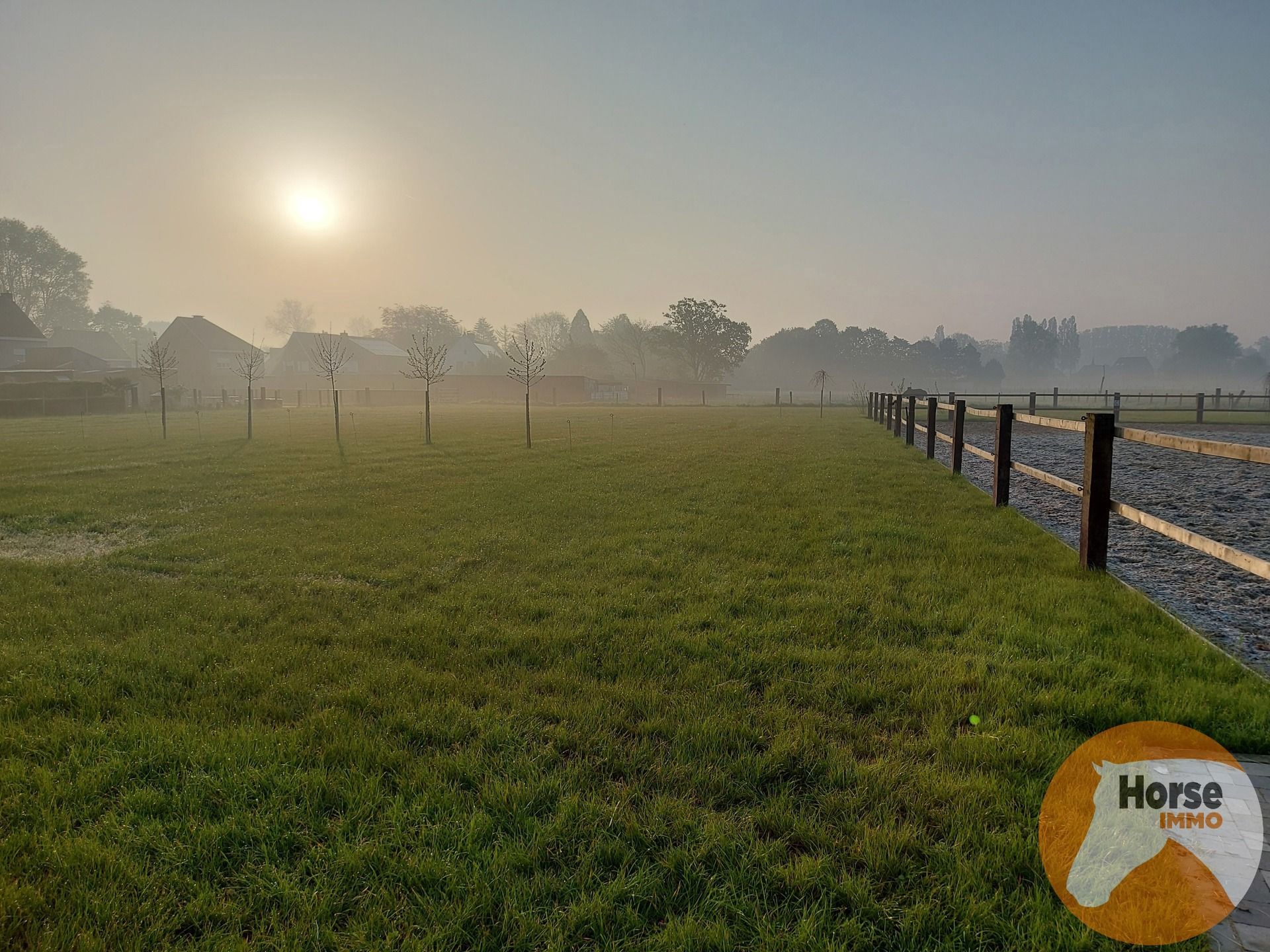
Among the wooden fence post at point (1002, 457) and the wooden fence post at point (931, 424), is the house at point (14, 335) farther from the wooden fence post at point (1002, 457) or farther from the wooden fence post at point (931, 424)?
the wooden fence post at point (1002, 457)

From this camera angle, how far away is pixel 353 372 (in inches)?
3174

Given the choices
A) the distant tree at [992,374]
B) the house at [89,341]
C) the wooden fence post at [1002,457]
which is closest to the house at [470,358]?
the house at [89,341]

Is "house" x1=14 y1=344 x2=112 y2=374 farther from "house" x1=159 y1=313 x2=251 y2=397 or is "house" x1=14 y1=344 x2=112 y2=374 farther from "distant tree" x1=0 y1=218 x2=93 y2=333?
"distant tree" x1=0 y1=218 x2=93 y2=333

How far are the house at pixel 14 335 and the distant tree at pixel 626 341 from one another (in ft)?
220

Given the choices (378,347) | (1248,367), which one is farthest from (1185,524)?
(1248,367)

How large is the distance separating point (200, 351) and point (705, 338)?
60.5 meters

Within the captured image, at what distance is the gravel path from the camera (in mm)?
5016

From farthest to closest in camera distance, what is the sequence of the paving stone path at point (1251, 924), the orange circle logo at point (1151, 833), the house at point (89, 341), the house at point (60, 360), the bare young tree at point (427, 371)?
the house at point (89, 341), the house at point (60, 360), the bare young tree at point (427, 371), the orange circle logo at point (1151, 833), the paving stone path at point (1251, 924)

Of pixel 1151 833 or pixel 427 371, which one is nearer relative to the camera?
pixel 1151 833

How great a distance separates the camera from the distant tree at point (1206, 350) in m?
167

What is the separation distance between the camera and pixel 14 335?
57.2 metres

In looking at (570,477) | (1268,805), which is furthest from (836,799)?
(570,477)

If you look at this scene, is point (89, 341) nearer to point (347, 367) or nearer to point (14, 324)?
point (14, 324)

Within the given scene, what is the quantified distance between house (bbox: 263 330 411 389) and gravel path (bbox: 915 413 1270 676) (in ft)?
242
